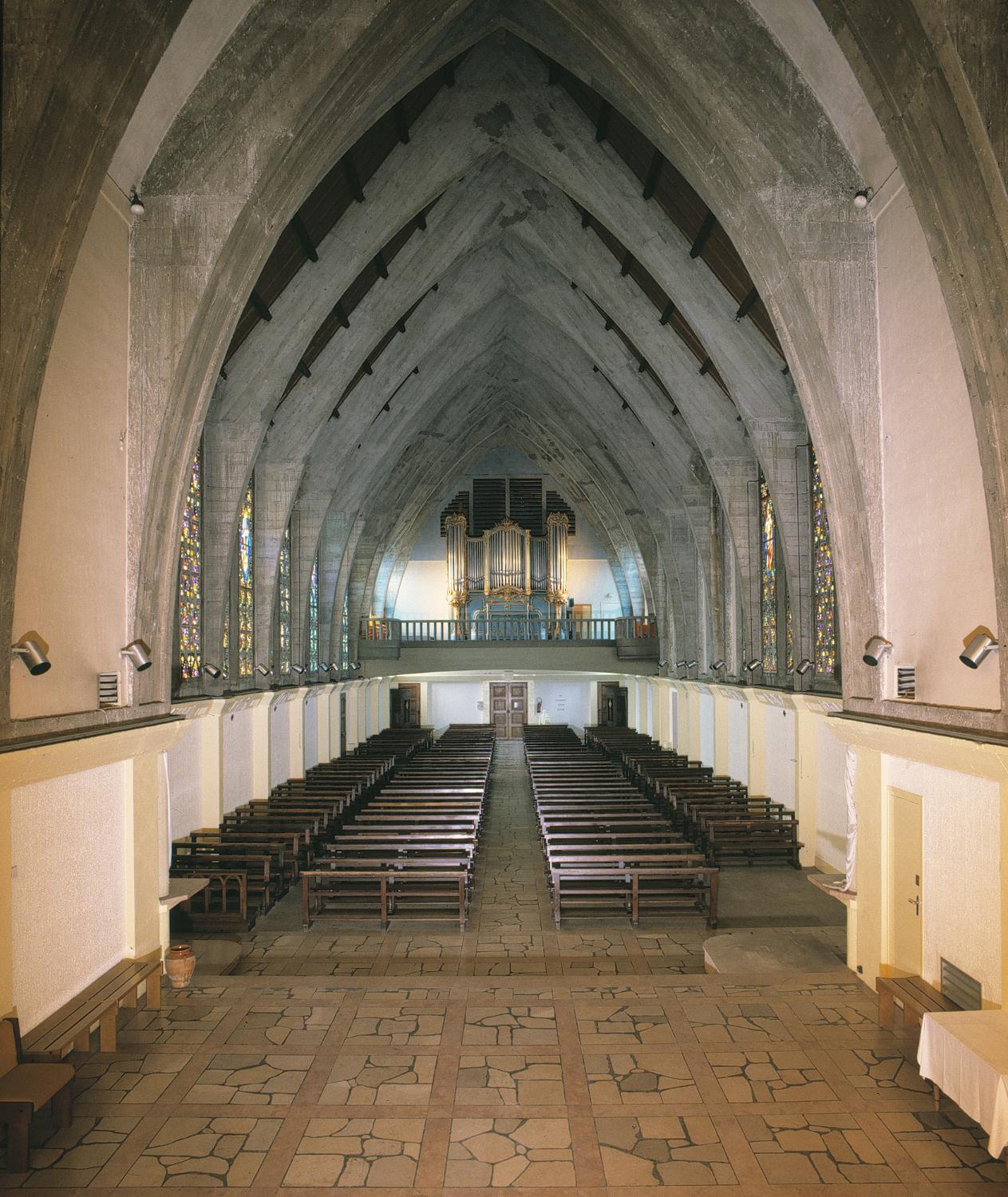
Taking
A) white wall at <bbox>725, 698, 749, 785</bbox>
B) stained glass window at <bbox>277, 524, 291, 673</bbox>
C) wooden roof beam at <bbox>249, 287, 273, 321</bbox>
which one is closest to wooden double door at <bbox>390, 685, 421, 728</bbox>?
stained glass window at <bbox>277, 524, 291, 673</bbox>

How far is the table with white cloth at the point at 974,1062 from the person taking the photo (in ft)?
16.1

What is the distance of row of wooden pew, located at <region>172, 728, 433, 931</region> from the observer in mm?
11133

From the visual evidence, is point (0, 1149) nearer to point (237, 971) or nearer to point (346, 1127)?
point (346, 1127)

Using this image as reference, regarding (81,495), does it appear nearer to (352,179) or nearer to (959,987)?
(959,987)

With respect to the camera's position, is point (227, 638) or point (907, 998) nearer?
point (907, 998)

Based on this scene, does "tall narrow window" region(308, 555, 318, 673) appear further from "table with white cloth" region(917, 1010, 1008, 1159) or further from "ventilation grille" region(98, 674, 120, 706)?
"table with white cloth" region(917, 1010, 1008, 1159)

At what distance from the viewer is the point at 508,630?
3228 cm

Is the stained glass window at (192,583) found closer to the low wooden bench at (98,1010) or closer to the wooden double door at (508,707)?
the low wooden bench at (98,1010)

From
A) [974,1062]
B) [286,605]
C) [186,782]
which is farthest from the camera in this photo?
[286,605]

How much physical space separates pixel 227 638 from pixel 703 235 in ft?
35.0

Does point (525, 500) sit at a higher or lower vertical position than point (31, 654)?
higher

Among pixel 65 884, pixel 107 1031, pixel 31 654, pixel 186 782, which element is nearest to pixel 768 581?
pixel 186 782

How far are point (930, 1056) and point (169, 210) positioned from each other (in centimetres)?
941

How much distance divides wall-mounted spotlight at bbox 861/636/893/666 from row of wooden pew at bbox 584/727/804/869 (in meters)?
6.75
